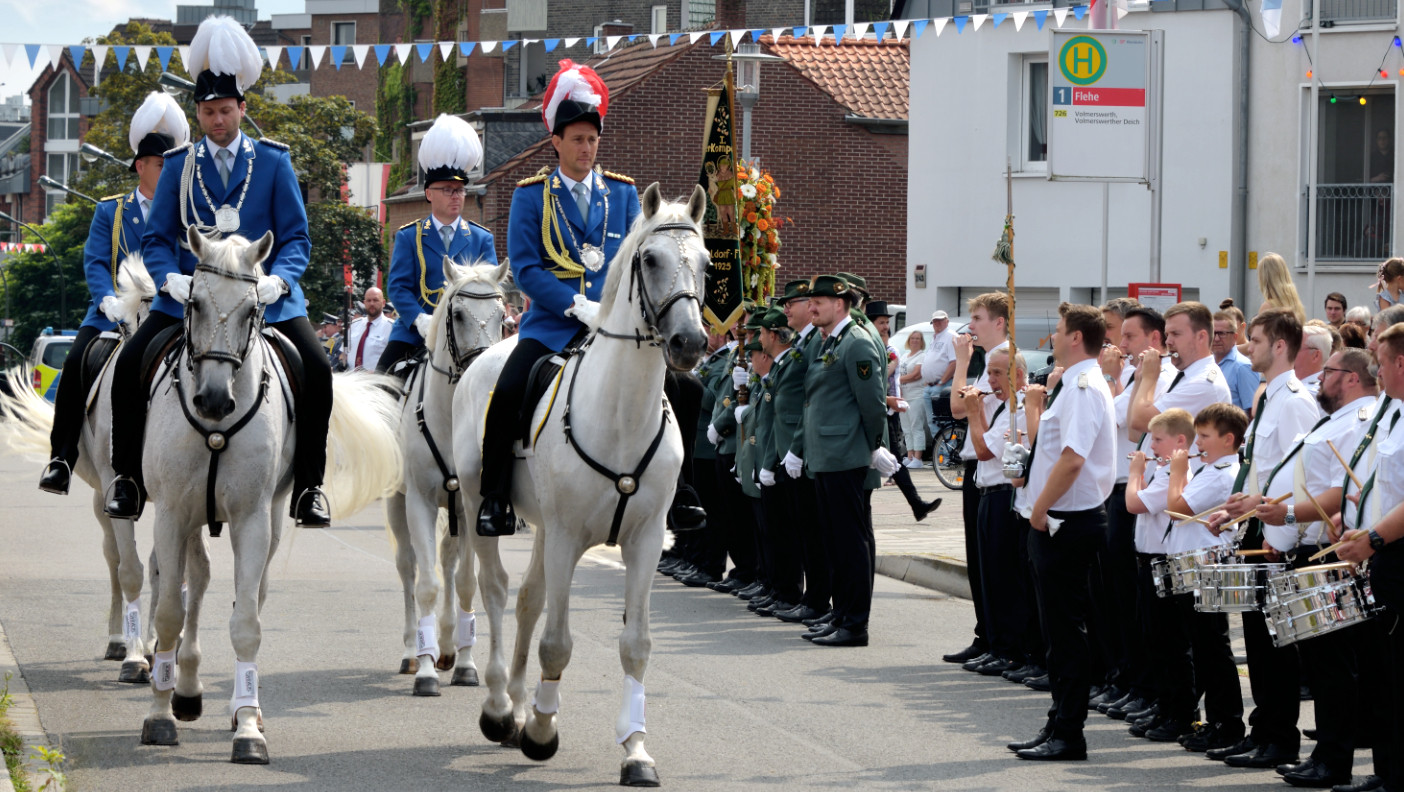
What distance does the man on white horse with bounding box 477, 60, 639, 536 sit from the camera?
8.24 meters

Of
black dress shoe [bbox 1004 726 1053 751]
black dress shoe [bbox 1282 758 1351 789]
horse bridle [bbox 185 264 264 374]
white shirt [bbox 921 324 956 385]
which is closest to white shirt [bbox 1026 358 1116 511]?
black dress shoe [bbox 1004 726 1053 751]

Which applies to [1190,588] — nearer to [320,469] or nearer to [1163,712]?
[1163,712]

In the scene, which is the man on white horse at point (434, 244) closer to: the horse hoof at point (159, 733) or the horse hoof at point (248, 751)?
the horse hoof at point (159, 733)

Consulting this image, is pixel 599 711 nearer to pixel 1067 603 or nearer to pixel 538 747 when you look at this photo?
pixel 538 747

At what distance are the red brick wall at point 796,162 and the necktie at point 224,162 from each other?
3043 cm

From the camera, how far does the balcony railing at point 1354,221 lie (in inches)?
1080

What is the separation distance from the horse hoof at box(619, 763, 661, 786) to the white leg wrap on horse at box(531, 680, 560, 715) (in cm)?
53

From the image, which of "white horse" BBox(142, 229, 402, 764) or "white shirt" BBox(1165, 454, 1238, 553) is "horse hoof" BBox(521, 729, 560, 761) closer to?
"white horse" BBox(142, 229, 402, 764)

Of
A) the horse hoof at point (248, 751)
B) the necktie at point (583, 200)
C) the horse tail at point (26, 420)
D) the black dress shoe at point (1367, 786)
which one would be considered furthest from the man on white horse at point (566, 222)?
the black dress shoe at point (1367, 786)

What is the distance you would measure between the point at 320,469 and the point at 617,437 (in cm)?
178

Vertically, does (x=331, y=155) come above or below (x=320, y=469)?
above

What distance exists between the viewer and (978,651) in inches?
417

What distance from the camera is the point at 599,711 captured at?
8812 millimetres

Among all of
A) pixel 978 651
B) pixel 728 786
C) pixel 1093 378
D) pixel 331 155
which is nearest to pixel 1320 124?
pixel 978 651
